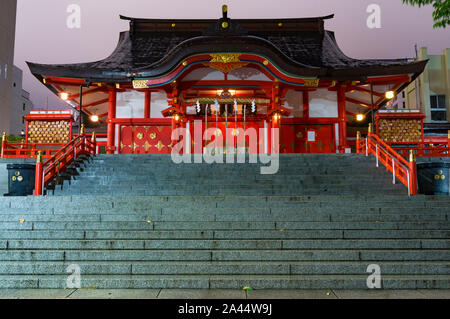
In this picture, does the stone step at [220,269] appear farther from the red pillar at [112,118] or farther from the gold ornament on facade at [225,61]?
the red pillar at [112,118]

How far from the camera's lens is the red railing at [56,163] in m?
8.92

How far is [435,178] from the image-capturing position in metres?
9.20

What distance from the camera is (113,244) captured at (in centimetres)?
579

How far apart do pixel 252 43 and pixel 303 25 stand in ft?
27.0

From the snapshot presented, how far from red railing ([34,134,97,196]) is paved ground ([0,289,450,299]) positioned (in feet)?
16.1

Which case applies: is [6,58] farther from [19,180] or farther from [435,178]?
[435,178]

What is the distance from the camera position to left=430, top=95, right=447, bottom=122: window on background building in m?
31.9

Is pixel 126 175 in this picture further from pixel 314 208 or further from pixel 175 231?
pixel 314 208

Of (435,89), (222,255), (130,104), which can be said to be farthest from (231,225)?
(435,89)

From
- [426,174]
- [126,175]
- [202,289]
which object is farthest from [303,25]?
[202,289]

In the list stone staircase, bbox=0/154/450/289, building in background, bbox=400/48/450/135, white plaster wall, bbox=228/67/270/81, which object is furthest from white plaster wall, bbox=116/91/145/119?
building in background, bbox=400/48/450/135

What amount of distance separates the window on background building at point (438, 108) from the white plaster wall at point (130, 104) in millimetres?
28588
